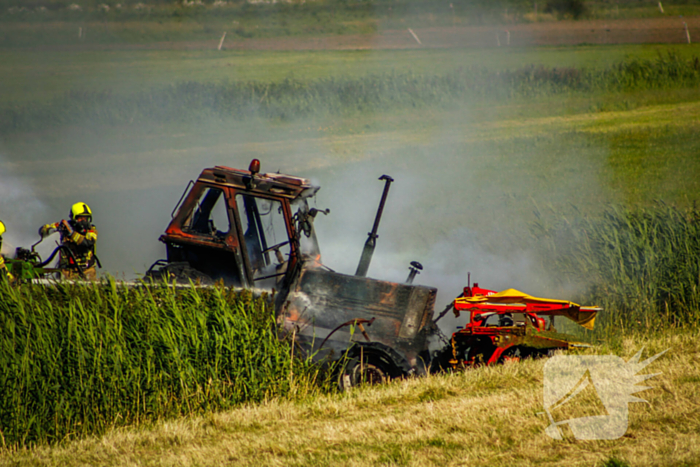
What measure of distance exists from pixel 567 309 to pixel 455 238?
6.21 m

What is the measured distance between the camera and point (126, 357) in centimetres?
515

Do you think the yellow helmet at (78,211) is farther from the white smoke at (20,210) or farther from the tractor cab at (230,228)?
the white smoke at (20,210)

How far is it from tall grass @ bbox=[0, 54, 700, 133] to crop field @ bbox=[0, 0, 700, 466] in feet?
0.28

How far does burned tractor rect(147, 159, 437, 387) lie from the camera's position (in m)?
→ 5.59

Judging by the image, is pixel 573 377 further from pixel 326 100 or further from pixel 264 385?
pixel 326 100

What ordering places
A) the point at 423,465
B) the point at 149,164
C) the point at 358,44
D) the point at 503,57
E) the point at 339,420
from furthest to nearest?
the point at 358,44, the point at 503,57, the point at 149,164, the point at 339,420, the point at 423,465

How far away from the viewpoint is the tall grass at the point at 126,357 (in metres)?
4.94

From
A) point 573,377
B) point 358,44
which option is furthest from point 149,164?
point 573,377

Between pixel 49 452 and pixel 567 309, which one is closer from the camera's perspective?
pixel 49 452

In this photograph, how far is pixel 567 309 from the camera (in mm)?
5840

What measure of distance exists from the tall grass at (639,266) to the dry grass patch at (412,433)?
179cm

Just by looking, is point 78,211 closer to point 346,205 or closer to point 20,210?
point 20,210

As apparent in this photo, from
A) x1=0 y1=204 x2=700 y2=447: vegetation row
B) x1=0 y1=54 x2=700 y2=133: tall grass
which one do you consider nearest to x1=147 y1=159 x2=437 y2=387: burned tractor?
x1=0 y1=204 x2=700 y2=447: vegetation row

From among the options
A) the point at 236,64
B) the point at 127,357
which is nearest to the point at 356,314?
the point at 127,357
